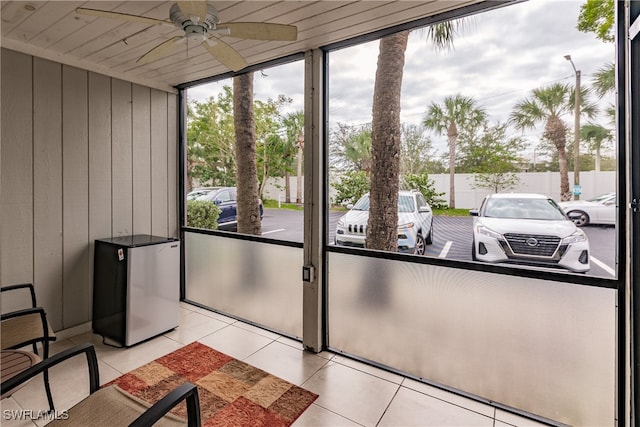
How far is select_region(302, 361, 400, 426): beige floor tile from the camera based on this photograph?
213 centimetres

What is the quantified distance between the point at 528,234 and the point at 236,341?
104 inches

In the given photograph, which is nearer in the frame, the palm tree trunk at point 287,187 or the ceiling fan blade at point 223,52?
the ceiling fan blade at point 223,52

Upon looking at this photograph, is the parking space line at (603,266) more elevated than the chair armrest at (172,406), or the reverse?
the parking space line at (603,266)

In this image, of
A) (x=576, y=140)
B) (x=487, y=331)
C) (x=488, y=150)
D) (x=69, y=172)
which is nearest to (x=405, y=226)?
(x=488, y=150)

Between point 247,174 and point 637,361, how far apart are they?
3348 mm

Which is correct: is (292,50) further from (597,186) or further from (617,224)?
(617,224)

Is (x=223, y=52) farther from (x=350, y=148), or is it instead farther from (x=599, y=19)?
(x=599, y=19)

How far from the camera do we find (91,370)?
1.51 meters

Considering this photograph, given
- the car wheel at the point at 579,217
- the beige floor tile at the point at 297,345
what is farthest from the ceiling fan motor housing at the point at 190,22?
the beige floor tile at the point at 297,345

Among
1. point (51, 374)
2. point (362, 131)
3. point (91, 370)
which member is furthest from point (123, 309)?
point (362, 131)

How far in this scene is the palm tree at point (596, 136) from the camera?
71.7 inches

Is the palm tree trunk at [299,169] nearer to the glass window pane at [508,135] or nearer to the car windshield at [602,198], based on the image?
the glass window pane at [508,135]

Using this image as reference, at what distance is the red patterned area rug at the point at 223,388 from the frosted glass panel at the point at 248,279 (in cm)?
66

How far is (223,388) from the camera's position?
2.38m
